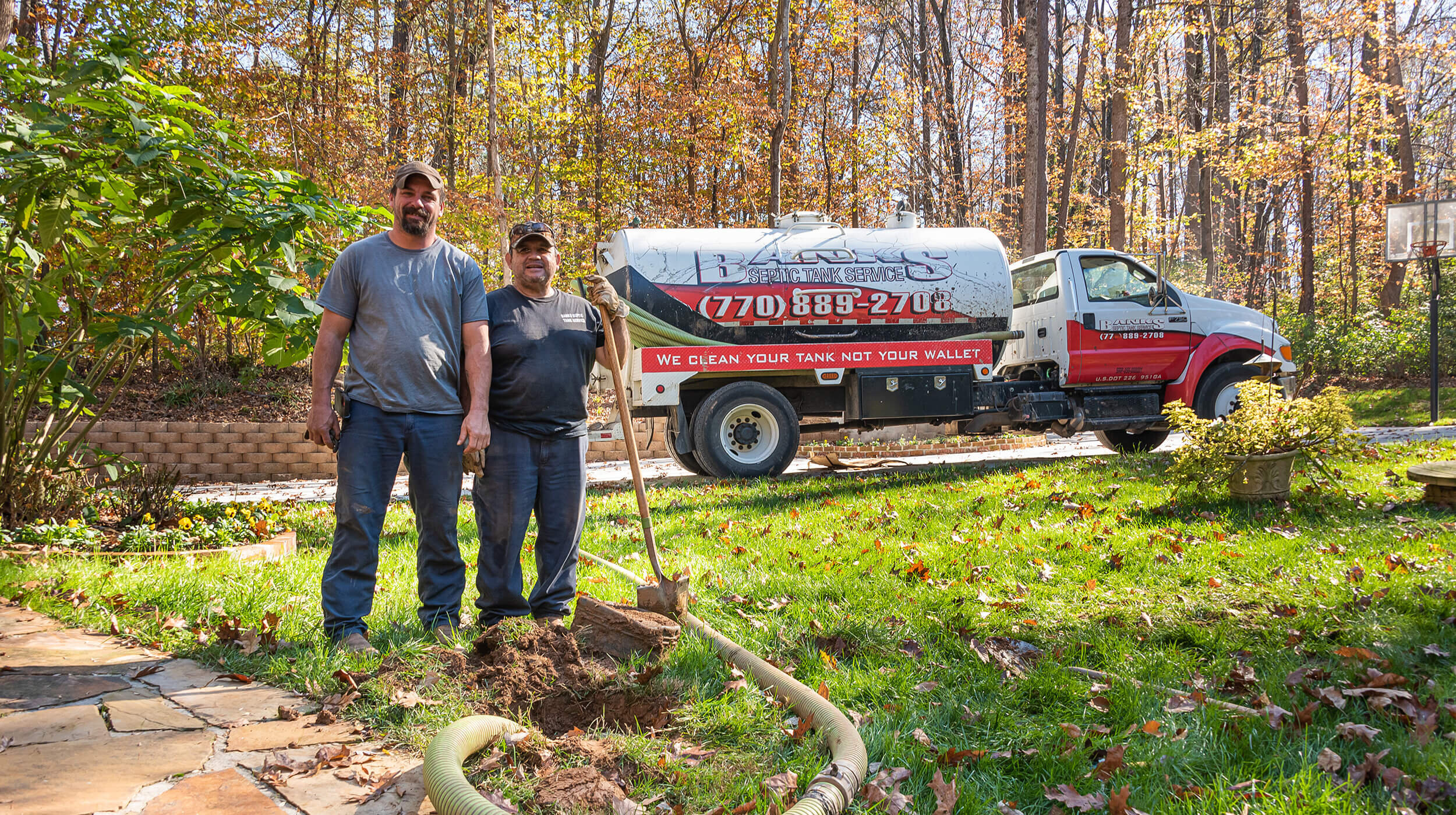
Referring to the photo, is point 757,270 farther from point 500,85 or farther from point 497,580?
point 500,85

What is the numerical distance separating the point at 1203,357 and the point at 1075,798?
1012 centimetres

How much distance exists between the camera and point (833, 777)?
7.74ft

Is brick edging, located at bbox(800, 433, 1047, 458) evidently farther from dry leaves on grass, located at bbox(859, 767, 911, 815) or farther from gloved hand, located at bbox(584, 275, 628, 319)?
dry leaves on grass, located at bbox(859, 767, 911, 815)

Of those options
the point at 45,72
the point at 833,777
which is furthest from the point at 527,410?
the point at 45,72

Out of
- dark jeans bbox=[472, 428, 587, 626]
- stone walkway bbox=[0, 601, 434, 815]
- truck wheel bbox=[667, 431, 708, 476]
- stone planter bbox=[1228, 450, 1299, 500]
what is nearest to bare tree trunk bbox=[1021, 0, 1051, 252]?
truck wheel bbox=[667, 431, 708, 476]

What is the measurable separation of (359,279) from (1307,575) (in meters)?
4.68

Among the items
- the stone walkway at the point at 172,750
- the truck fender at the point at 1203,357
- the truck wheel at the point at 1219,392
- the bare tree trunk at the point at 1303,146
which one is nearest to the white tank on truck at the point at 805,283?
the truck fender at the point at 1203,357

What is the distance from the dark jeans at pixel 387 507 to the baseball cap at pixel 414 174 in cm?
99

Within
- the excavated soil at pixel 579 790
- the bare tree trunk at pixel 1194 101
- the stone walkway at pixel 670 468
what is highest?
the bare tree trunk at pixel 1194 101

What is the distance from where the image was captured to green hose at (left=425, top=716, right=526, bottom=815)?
2127 millimetres

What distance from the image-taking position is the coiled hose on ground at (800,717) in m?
2.18

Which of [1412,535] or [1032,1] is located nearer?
[1412,535]

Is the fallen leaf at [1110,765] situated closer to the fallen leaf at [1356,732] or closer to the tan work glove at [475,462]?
the fallen leaf at [1356,732]

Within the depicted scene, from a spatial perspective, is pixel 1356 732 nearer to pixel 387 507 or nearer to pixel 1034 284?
pixel 387 507
